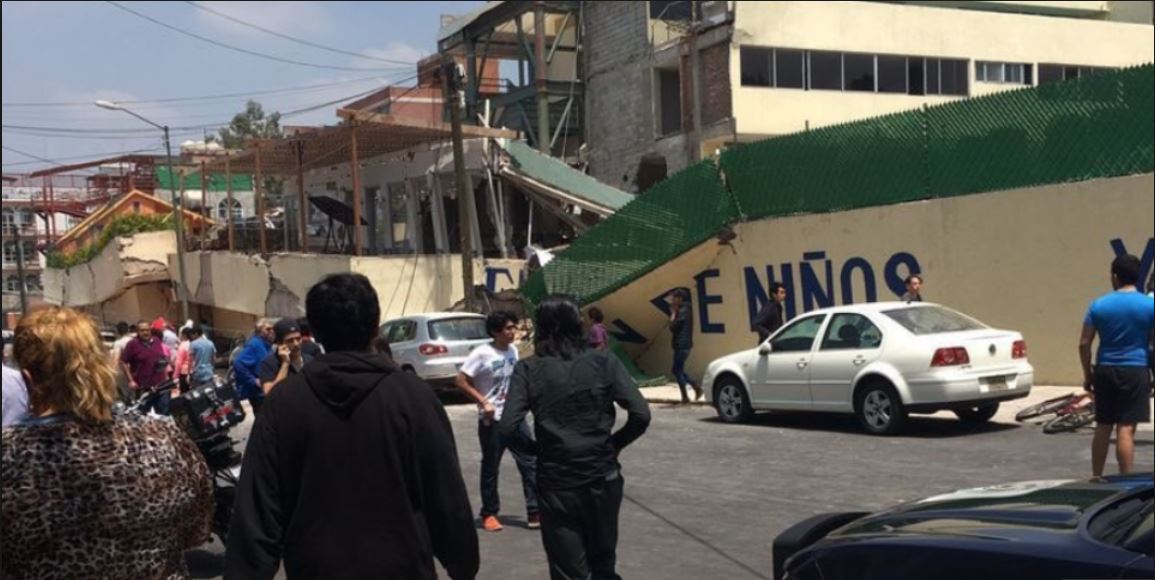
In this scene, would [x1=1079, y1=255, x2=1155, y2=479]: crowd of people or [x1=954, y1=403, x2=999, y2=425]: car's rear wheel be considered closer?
[x1=1079, y1=255, x2=1155, y2=479]: crowd of people

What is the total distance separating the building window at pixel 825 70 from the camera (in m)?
31.7

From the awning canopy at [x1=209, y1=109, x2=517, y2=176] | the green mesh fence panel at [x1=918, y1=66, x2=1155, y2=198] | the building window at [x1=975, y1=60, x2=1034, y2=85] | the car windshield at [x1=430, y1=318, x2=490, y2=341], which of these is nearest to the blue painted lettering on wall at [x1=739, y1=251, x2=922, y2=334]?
the green mesh fence panel at [x1=918, y1=66, x2=1155, y2=198]

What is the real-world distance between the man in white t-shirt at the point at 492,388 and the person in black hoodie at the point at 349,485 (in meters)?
4.60

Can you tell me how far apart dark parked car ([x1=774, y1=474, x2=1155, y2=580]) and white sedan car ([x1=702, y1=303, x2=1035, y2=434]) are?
766cm

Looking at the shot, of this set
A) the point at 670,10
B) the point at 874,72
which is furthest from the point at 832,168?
the point at 670,10

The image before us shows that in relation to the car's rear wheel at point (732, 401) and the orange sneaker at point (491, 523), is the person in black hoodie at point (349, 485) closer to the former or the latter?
the orange sneaker at point (491, 523)

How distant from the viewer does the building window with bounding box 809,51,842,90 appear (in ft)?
104

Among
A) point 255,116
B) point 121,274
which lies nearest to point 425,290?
point 121,274

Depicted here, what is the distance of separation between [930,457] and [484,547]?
487 cm

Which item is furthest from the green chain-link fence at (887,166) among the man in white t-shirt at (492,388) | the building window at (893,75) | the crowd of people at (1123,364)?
the building window at (893,75)

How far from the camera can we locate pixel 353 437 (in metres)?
3.12

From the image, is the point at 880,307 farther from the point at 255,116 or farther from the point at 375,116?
the point at 255,116

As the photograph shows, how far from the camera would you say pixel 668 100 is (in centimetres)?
3306

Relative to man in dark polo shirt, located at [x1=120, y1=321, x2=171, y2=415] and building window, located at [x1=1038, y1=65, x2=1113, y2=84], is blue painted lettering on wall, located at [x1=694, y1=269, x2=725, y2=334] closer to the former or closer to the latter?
man in dark polo shirt, located at [x1=120, y1=321, x2=171, y2=415]
